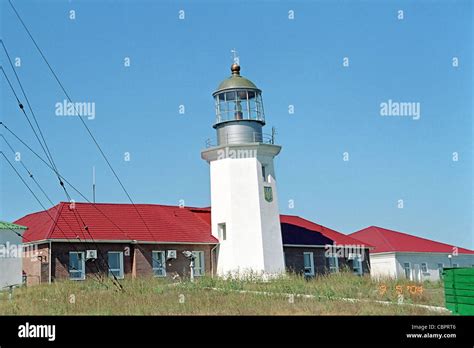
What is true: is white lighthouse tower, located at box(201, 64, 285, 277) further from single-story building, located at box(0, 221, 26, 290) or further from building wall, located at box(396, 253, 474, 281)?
building wall, located at box(396, 253, 474, 281)

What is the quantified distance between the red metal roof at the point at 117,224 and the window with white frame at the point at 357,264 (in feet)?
30.1

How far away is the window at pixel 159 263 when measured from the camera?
30819 mm

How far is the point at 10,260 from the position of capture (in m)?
26.7

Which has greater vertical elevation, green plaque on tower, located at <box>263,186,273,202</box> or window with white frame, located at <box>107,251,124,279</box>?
green plaque on tower, located at <box>263,186,273,202</box>

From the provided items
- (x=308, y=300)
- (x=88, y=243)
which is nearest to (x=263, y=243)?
(x=88, y=243)

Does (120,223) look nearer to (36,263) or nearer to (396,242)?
(36,263)

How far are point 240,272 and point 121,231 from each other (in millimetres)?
5721

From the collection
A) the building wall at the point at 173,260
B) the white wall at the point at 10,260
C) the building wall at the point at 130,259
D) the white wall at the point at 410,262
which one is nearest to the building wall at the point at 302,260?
the building wall at the point at 173,260

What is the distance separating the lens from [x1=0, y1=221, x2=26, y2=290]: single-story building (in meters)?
26.4

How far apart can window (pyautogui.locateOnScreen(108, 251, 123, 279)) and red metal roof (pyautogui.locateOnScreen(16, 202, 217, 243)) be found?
2.30ft

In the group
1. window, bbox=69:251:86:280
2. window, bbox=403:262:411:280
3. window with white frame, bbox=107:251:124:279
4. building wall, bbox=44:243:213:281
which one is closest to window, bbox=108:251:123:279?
window with white frame, bbox=107:251:124:279
